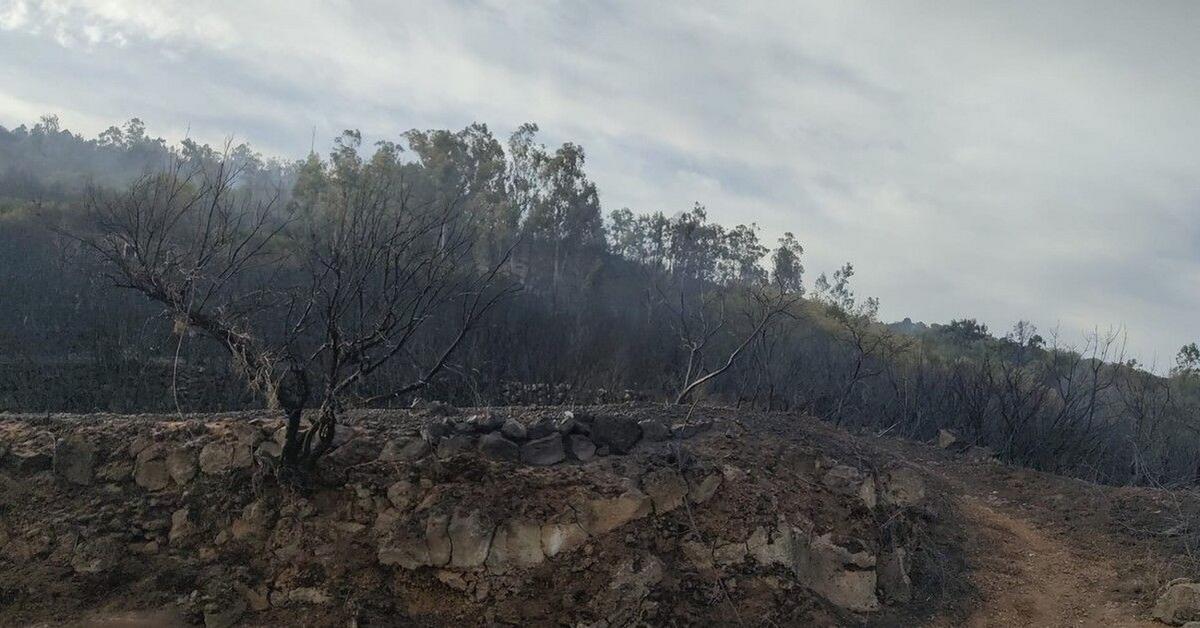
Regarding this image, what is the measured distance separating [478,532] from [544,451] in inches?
43.3

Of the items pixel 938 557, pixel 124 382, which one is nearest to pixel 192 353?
pixel 124 382

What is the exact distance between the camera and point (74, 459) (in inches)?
302

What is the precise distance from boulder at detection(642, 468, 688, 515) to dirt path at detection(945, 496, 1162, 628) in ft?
10.7

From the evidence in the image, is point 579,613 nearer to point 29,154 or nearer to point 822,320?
point 822,320

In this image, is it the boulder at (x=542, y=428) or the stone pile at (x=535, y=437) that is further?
the boulder at (x=542, y=428)

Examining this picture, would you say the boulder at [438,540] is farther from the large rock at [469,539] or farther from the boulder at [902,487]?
the boulder at [902,487]

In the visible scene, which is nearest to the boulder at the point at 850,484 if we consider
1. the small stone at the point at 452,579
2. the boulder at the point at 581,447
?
the boulder at the point at 581,447

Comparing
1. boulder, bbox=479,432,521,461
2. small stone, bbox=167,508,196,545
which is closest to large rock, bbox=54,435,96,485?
small stone, bbox=167,508,196,545

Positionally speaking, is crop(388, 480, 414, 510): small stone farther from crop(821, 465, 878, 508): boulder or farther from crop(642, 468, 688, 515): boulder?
crop(821, 465, 878, 508): boulder

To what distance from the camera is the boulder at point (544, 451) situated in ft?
26.3

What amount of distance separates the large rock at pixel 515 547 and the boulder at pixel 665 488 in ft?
3.70

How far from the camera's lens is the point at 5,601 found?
22.1 ft

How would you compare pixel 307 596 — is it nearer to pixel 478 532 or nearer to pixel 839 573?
pixel 478 532

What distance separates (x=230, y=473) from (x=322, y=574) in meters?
1.38
